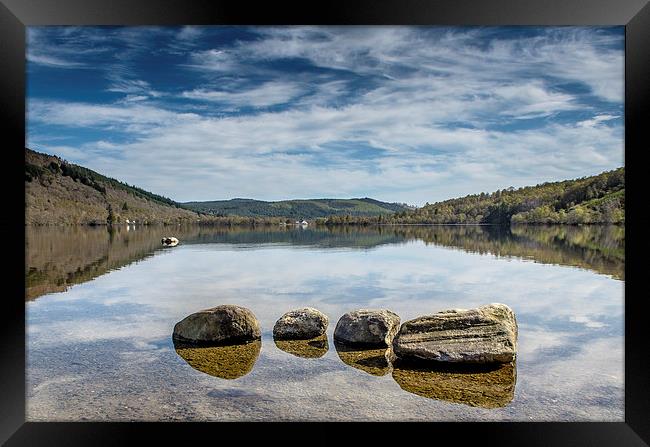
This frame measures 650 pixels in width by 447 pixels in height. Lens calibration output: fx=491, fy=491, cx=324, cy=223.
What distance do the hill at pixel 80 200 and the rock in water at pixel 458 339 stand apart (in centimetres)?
8981

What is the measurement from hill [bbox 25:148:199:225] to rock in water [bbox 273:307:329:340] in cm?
8755

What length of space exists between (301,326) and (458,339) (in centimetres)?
264

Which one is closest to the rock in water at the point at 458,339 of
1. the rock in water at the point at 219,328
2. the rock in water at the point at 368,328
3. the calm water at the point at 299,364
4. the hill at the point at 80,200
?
the calm water at the point at 299,364

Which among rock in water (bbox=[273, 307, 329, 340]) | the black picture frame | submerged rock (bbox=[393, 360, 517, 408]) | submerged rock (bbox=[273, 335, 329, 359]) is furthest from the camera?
rock in water (bbox=[273, 307, 329, 340])

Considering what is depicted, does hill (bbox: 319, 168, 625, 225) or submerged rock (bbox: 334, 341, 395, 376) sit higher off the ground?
hill (bbox: 319, 168, 625, 225)

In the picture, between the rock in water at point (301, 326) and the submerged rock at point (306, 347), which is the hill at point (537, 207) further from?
the submerged rock at point (306, 347)

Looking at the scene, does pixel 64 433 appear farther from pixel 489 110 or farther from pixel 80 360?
pixel 489 110

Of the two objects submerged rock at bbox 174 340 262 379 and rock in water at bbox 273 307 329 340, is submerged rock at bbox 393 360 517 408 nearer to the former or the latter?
rock in water at bbox 273 307 329 340

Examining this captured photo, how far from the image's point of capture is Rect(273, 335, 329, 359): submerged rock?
7.02m

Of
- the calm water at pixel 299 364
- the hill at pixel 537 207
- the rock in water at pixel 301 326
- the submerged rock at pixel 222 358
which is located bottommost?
the calm water at pixel 299 364

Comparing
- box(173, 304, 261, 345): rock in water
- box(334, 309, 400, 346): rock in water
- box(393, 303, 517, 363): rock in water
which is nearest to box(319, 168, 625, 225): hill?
box(334, 309, 400, 346): rock in water

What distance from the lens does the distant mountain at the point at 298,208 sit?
135 m

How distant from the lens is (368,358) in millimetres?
6738

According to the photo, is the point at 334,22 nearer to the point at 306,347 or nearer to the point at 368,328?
the point at 368,328
